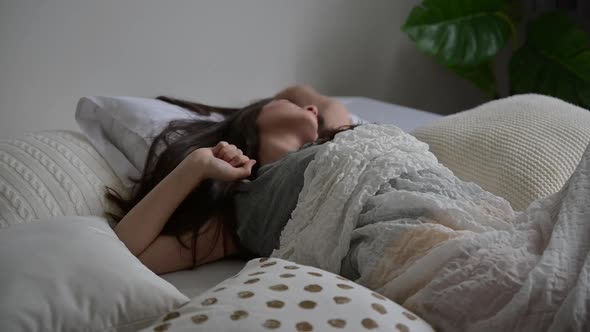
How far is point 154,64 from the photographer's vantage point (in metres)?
1.88

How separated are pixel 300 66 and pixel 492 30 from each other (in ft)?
2.17

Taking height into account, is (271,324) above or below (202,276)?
above

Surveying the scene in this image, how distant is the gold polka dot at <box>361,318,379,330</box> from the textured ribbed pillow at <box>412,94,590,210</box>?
530 mm

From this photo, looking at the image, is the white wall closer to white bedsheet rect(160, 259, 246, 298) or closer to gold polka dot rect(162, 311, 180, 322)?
white bedsheet rect(160, 259, 246, 298)

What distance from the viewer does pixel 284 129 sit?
145cm

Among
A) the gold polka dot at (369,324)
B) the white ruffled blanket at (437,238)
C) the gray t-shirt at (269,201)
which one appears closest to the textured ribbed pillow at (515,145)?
the white ruffled blanket at (437,238)

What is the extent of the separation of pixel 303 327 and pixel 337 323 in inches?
1.5

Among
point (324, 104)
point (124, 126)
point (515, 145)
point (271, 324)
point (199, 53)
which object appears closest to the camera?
point (271, 324)

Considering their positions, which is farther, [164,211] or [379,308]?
[164,211]

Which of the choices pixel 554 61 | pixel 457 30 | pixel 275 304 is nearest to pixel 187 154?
pixel 275 304

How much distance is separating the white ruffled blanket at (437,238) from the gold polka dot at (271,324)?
208 mm

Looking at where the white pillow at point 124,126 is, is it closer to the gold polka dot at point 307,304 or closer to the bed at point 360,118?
the bed at point 360,118

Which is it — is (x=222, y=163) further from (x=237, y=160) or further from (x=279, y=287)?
(x=279, y=287)

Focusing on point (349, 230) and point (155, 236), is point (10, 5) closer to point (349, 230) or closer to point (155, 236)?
point (155, 236)
